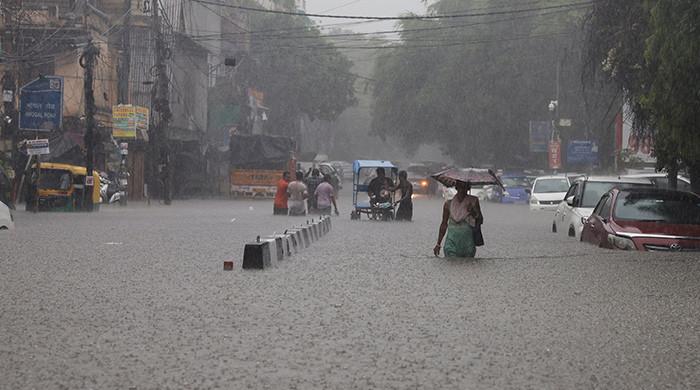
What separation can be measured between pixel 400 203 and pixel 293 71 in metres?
55.9

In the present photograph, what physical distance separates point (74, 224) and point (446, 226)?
14.3 metres

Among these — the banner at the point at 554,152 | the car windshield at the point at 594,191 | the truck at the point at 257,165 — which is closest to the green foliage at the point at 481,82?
the banner at the point at 554,152

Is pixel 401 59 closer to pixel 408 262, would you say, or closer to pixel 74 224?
pixel 74 224

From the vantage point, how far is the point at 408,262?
1884cm

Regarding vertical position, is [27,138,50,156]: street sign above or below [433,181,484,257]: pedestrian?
above

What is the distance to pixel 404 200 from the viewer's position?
34594 millimetres

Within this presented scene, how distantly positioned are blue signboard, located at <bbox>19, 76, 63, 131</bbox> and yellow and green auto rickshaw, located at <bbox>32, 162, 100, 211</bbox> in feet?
6.49

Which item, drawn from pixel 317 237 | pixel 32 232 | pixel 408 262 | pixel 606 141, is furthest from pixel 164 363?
pixel 606 141

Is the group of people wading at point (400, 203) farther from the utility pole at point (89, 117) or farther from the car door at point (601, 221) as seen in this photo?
the utility pole at point (89, 117)

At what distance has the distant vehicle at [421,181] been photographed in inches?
2862

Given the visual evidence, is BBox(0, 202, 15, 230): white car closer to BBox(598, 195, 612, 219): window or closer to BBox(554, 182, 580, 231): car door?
BBox(554, 182, 580, 231): car door

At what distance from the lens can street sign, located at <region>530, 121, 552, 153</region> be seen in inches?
2739

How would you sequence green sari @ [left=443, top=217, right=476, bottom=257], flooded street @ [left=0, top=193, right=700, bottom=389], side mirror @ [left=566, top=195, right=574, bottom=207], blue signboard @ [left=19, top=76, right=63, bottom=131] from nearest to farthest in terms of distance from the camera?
flooded street @ [left=0, top=193, right=700, bottom=389] < green sari @ [left=443, top=217, right=476, bottom=257] < side mirror @ [left=566, top=195, right=574, bottom=207] < blue signboard @ [left=19, top=76, right=63, bottom=131]

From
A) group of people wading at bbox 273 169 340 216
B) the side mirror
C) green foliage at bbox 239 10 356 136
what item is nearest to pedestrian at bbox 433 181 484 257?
the side mirror
